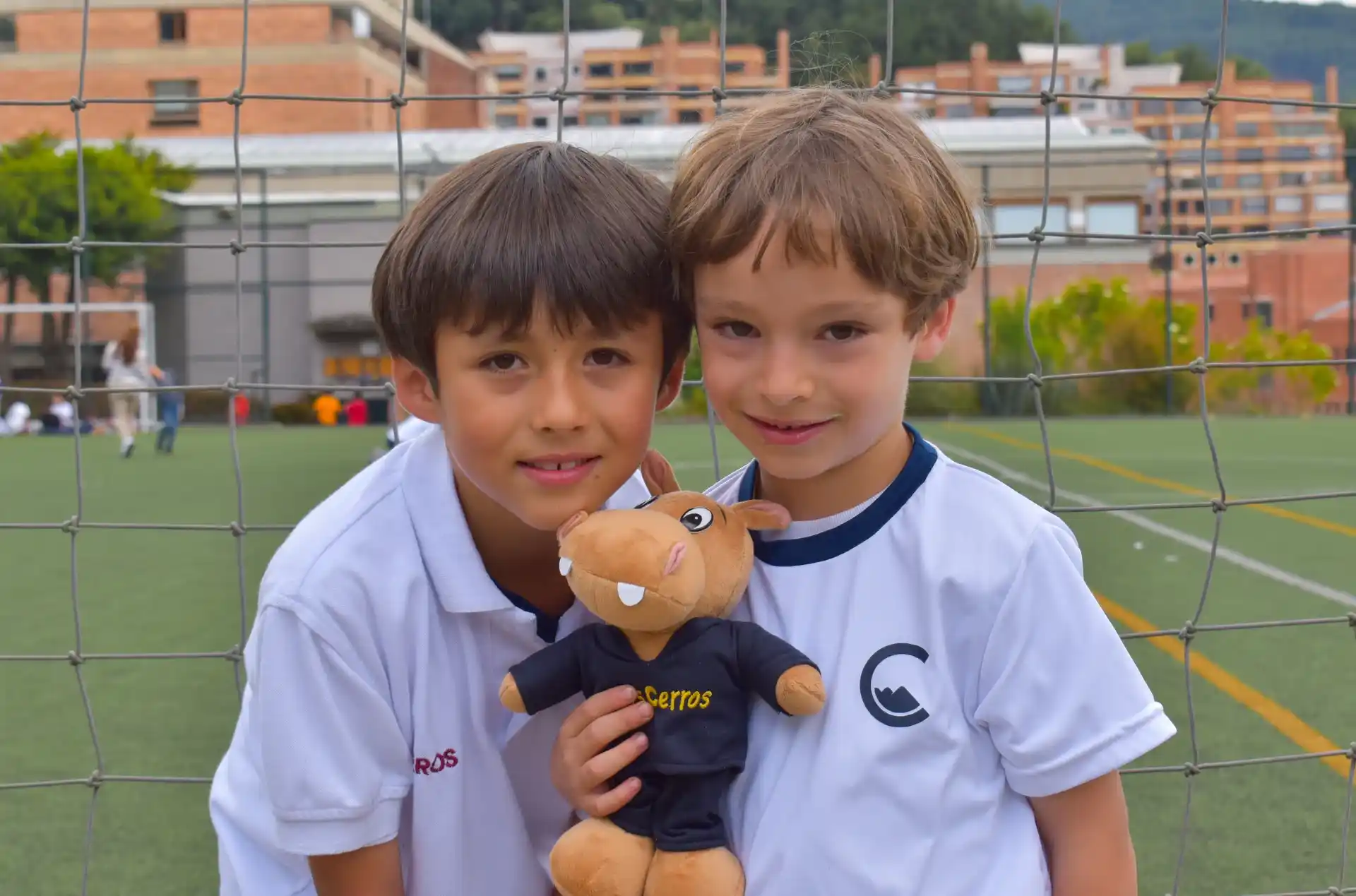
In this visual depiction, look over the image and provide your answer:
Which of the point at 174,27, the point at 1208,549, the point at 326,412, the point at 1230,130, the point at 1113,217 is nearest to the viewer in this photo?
the point at 1208,549

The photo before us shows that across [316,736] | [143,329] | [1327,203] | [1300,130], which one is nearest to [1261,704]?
[316,736]

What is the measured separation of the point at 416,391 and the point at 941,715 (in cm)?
47

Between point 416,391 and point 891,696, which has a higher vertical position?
point 416,391

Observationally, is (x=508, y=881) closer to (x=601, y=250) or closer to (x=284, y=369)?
(x=601, y=250)

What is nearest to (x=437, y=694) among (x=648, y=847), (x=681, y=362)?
(x=648, y=847)

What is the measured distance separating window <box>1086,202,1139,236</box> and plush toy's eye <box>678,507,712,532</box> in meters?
17.7

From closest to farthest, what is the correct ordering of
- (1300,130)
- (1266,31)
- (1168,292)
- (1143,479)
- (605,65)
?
(1143,479) < (1168,292) < (605,65) < (1300,130) < (1266,31)

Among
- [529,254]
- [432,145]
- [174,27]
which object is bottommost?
[529,254]

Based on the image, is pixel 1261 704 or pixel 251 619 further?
pixel 251 619

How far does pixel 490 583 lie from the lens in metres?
1.11

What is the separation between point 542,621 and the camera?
113 cm

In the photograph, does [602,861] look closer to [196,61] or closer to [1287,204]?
[196,61]

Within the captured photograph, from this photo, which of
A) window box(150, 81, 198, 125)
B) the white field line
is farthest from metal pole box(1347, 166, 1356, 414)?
window box(150, 81, 198, 125)

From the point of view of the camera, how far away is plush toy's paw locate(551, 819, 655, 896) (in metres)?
1.00
